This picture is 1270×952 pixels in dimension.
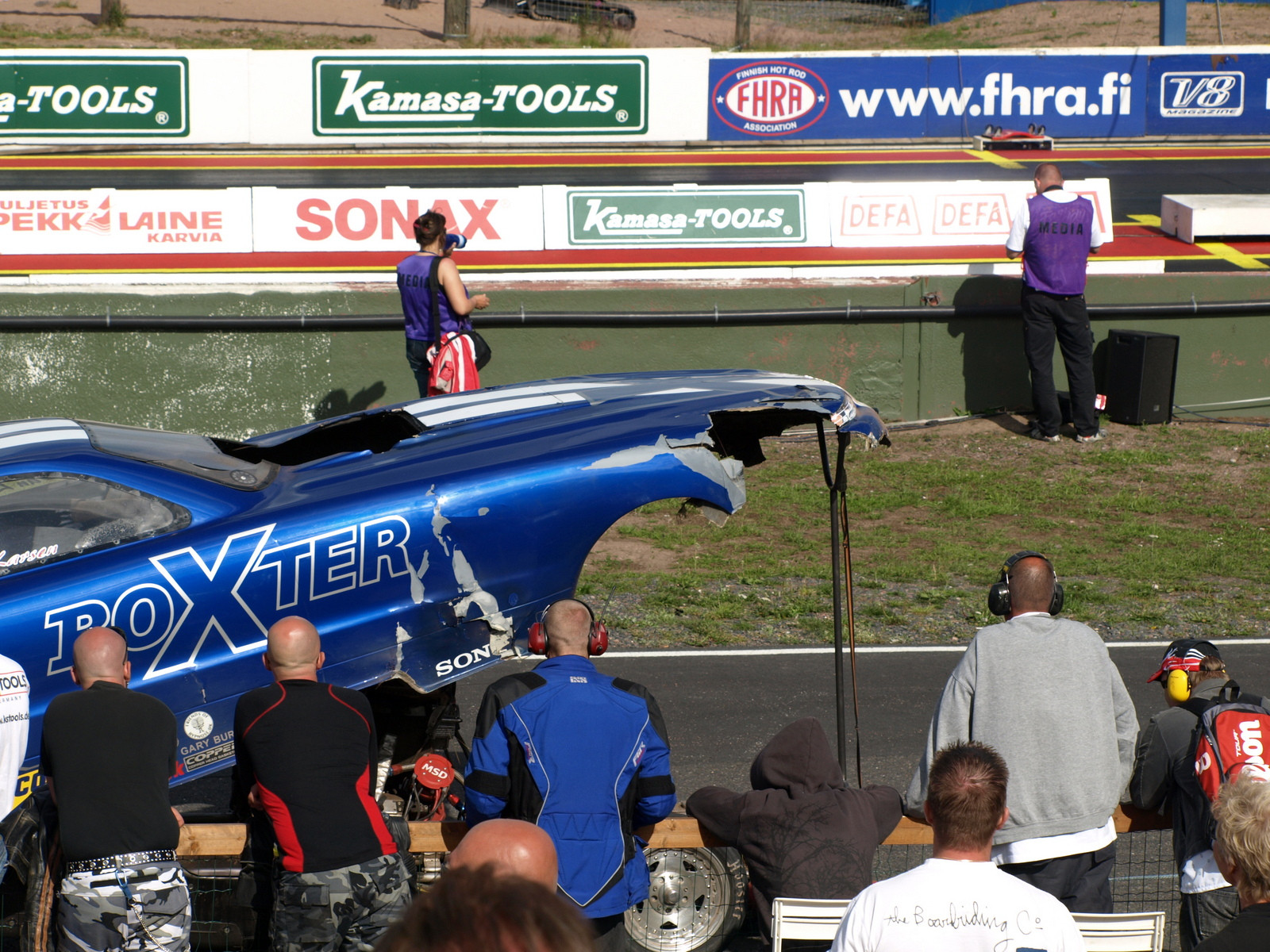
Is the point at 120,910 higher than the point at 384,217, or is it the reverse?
the point at 384,217

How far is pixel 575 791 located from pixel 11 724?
185 cm

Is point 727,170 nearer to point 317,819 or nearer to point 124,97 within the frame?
point 124,97

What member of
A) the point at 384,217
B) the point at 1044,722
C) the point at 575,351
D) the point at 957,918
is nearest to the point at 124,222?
the point at 384,217

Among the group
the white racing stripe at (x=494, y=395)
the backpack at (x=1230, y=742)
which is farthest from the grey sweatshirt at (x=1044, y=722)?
the white racing stripe at (x=494, y=395)

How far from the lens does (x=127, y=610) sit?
4.88 meters

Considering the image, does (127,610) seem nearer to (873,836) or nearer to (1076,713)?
(873,836)

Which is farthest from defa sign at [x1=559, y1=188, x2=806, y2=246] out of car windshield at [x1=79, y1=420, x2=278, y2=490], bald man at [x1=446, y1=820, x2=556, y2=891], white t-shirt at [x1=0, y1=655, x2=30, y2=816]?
bald man at [x1=446, y1=820, x2=556, y2=891]

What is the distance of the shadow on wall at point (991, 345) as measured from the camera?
12945 millimetres

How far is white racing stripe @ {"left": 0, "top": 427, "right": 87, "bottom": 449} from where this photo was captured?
537 cm

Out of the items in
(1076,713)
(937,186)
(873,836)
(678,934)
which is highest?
(937,186)

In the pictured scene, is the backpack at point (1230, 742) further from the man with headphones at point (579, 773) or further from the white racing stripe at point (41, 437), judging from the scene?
the white racing stripe at point (41, 437)

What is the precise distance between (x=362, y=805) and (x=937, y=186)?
1093 centimetres

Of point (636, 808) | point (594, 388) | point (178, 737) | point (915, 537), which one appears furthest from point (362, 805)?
point (915, 537)

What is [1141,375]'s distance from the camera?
12703mm
